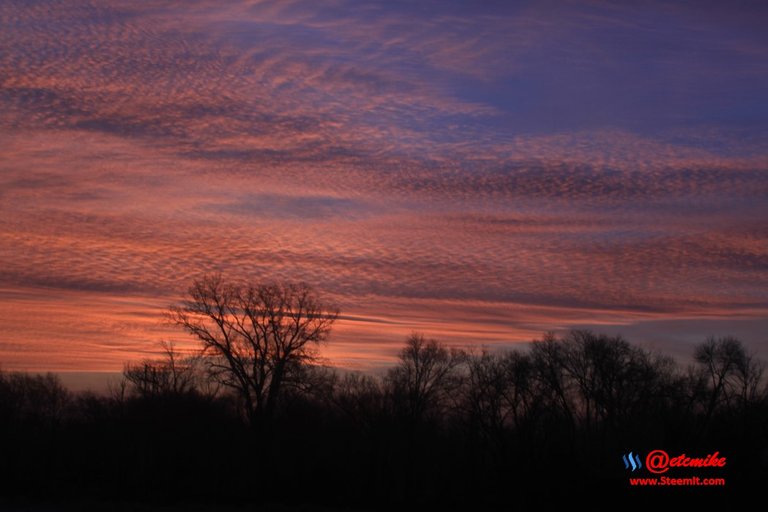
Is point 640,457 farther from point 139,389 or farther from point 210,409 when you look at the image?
point 139,389

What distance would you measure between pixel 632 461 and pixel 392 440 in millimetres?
20975

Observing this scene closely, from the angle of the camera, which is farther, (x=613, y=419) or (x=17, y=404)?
(x=17, y=404)

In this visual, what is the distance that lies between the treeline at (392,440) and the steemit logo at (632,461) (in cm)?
83

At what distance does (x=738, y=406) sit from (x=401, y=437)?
961 inches

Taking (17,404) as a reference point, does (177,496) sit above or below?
below

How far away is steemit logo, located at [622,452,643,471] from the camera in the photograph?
36.8 metres

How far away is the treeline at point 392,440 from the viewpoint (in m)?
41.9

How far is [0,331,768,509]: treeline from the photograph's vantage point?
138 ft

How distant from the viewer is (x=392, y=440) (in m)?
56.0

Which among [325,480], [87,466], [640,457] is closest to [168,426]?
[87,466]

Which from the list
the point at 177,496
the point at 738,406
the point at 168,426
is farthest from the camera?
the point at 738,406

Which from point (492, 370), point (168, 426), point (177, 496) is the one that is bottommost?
point (177, 496)

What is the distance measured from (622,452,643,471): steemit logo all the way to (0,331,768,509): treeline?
2.71ft

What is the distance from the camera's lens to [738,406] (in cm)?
6297
